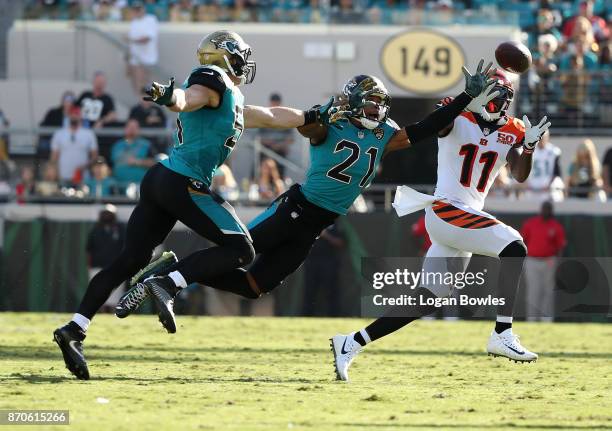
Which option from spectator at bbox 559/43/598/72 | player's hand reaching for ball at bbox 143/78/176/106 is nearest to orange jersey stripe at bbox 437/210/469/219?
player's hand reaching for ball at bbox 143/78/176/106

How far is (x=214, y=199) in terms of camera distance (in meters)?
7.80

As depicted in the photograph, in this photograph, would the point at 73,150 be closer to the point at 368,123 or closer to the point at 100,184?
the point at 100,184

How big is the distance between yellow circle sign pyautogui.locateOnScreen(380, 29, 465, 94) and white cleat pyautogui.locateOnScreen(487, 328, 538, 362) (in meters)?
10.4

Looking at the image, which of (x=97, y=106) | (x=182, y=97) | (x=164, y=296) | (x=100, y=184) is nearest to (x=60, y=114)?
(x=97, y=106)

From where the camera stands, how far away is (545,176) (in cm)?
1625

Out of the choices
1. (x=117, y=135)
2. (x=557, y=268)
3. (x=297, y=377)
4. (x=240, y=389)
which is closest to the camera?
(x=240, y=389)

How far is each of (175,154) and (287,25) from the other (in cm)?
1180

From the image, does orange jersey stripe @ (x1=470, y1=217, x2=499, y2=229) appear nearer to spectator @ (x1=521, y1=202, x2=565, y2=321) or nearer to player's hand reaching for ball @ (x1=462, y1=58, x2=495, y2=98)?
player's hand reaching for ball @ (x1=462, y1=58, x2=495, y2=98)

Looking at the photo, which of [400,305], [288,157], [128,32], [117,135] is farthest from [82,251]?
[400,305]

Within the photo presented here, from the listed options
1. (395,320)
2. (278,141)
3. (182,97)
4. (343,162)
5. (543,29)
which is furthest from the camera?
(543,29)

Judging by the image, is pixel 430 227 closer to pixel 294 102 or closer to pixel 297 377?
pixel 297 377

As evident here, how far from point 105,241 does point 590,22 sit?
860cm

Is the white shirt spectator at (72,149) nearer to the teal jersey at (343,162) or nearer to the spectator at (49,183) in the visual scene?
the spectator at (49,183)

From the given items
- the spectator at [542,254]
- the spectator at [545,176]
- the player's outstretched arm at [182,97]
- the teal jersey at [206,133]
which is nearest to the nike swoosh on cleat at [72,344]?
the teal jersey at [206,133]
